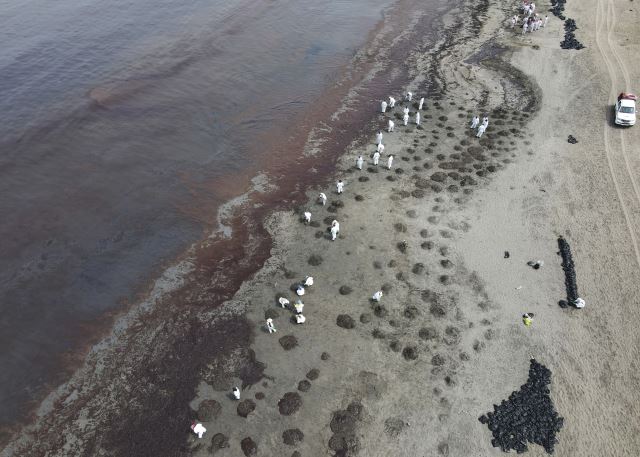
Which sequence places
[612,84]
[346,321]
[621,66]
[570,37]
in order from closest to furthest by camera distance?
[346,321], [612,84], [621,66], [570,37]

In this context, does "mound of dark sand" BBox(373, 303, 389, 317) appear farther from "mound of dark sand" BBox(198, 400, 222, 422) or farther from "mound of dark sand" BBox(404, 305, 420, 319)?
"mound of dark sand" BBox(198, 400, 222, 422)

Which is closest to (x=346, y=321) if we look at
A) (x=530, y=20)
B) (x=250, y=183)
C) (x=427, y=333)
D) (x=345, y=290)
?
(x=345, y=290)

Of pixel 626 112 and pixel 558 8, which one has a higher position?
pixel 558 8

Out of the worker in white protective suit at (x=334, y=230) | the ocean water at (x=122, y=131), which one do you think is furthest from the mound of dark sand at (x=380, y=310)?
the ocean water at (x=122, y=131)

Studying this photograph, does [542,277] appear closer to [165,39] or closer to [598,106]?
[598,106]

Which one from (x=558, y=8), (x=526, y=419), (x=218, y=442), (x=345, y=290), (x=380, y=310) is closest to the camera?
(x=218, y=442)

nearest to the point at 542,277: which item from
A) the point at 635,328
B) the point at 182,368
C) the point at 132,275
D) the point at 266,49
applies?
the point at 635,328

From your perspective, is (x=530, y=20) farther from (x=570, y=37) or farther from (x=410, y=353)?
(x=410, y=353)

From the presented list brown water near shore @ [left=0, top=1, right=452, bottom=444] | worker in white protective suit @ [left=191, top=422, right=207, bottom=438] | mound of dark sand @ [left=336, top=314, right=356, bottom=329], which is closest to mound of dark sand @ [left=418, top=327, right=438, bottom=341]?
mound of dark sand @ [left=336, top=314, right=356, bottom=329]
